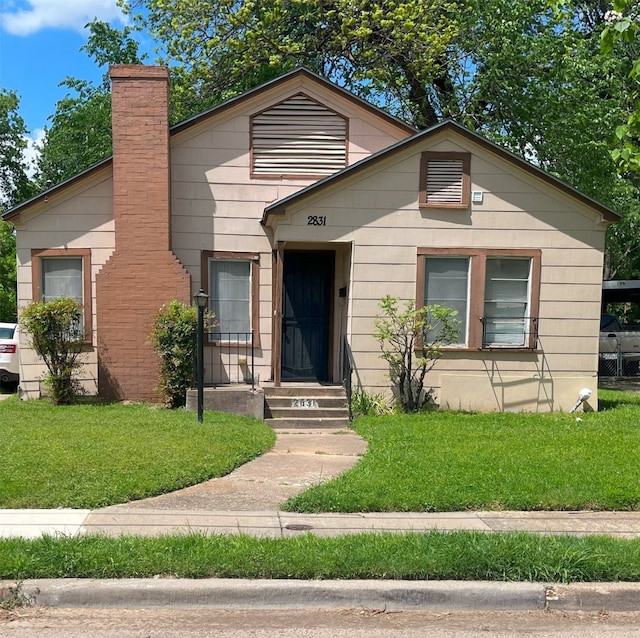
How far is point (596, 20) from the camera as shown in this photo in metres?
21.8

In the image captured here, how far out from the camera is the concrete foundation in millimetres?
10008

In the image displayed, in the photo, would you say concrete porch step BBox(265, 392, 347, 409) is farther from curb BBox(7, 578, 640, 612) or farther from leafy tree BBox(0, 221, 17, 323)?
leafy tree BBox(0, 221, 17, 323)

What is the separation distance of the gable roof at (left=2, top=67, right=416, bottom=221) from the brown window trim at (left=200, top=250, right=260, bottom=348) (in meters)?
2.24

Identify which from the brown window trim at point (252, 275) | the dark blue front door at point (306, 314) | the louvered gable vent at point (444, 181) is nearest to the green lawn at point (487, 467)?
the dark blue front door at point (306, 314)

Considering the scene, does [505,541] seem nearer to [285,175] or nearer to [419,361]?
[419,361]

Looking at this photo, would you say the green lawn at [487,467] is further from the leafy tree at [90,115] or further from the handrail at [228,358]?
the leafy tree at [90,115]

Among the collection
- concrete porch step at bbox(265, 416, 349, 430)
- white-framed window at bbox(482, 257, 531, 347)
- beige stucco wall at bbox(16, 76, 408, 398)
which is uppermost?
beige stucco wall at bbox(16, 76, 408, 398)

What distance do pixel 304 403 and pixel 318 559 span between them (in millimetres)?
5945

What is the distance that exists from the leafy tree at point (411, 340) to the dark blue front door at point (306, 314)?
160 cm

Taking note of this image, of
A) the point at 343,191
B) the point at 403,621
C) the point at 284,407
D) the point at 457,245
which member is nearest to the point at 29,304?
the point at 284,407

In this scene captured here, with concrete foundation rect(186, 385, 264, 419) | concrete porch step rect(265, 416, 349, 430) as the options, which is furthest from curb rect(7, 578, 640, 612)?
concrete foundation rect(186, 385, 264, 419)

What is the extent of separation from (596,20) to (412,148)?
15618mm

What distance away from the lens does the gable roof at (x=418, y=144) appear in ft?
34.1

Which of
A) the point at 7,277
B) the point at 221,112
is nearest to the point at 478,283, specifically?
the point at 221,112
